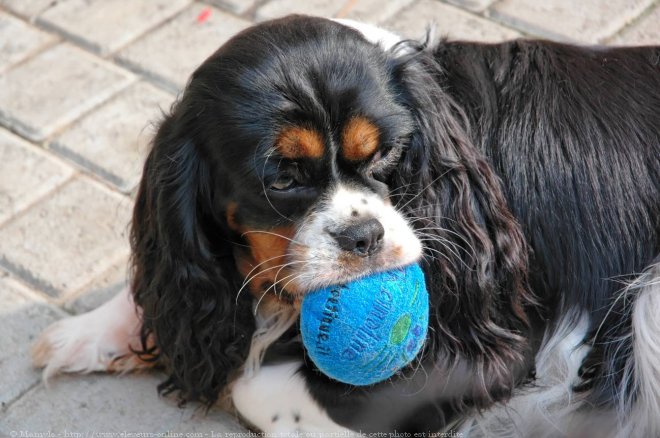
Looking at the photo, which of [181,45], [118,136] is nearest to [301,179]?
[118,136]

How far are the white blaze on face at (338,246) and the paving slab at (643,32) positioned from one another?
2.06 metres

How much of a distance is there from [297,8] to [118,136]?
100 centimetres

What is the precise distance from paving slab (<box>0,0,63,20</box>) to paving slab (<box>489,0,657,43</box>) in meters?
1.89

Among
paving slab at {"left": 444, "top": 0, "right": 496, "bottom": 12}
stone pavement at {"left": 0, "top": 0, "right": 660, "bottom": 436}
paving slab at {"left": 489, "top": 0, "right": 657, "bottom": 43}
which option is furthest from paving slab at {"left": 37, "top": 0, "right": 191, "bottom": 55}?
paving slab at {"left": 489, "top": 0, "right": 657, "bottom": 43}

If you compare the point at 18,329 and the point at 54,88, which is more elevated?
the point at 54,88

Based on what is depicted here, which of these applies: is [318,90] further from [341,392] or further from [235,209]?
[341,392]

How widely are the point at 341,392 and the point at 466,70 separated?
921 millimetres

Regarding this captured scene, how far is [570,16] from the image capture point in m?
4.53

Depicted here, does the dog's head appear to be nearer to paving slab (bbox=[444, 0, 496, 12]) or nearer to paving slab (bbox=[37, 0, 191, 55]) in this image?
paving slab (bbox=[37, 0, 191, 55])

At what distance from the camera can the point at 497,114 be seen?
2.89m

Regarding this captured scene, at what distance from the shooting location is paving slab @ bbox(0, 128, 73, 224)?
393 cm

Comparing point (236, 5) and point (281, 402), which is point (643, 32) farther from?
point (281, 402)

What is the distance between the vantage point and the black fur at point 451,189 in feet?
8.75

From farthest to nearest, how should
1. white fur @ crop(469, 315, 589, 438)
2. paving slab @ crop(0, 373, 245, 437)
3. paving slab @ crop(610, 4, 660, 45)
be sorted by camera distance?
paving slab @ crop(610, 4, 660, 45) < paving slab @ crop(0, 373, 245, 437) < white fur @ crop(469, 315, 589, 438)
